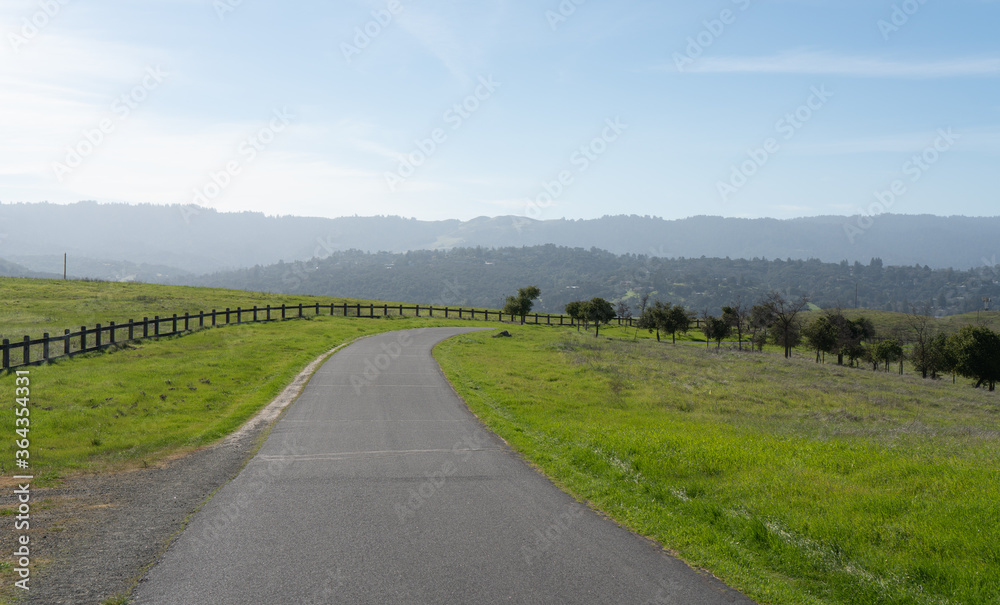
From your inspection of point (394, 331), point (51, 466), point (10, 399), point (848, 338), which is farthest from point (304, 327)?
point (848, 338)

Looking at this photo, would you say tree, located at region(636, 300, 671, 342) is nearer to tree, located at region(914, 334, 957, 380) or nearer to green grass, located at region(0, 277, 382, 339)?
tree, located at region(914, 334, 957, 380)

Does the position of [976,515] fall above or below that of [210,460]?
above

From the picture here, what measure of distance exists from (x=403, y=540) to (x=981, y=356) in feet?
185

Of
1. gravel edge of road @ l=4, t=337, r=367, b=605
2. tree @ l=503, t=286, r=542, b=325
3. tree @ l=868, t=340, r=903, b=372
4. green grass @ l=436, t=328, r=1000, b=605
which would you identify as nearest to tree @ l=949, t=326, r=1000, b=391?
tree @ l=868, t=340, r=903, b=372

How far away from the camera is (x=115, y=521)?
757 cm

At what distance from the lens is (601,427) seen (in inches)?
546

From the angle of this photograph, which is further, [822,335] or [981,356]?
[822,335]

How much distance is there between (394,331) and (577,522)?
40.5 m

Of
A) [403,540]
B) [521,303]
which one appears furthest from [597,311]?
[403,540]

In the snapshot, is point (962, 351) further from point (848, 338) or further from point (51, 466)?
point (51, 466)

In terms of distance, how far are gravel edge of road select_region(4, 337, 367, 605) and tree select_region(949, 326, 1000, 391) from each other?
2178 inches

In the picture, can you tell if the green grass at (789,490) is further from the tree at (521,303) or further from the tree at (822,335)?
the tree at (521,303)

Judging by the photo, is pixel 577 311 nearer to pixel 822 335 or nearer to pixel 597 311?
pixel 597 311

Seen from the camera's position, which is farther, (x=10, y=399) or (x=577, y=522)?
(x=10, y=399)
